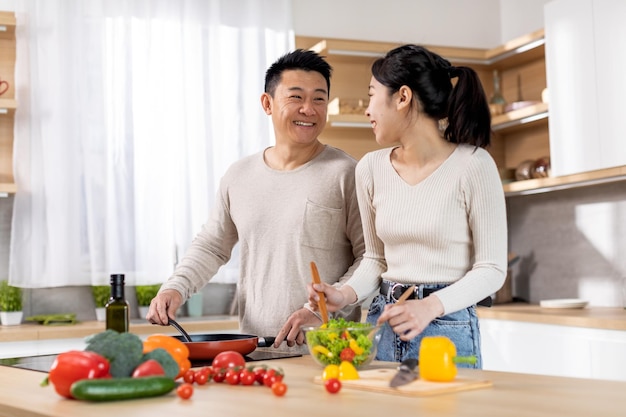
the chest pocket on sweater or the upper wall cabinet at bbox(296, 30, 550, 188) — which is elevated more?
the upper wall cabinet at bbox(296, 30, 550, 188)

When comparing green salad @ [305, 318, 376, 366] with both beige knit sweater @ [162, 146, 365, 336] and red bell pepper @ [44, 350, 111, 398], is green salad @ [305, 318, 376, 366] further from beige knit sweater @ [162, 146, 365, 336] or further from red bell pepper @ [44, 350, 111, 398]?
beige knit sweater @ [162, 146, 365, 336]

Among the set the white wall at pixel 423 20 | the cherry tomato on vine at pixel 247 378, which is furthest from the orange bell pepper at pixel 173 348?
the white wall at pixel 423 20

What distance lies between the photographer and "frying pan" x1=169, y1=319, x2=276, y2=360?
2203 millimetres

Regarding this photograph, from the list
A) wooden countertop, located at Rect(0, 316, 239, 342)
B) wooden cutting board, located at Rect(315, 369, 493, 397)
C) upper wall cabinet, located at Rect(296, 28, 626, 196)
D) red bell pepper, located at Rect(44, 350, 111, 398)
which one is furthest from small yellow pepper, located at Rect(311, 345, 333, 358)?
upper wall cabinet, located at Rect(296, 28, 626, 196)

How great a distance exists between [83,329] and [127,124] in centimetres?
111

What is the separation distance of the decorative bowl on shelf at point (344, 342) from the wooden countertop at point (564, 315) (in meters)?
2.01

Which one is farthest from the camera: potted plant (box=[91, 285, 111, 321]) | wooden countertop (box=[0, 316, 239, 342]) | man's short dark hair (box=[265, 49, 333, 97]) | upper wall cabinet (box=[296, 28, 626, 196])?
upper wall cabinet (box=[296, 28, 626, 196])

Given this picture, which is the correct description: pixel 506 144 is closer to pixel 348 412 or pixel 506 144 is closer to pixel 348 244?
pixel 348 244

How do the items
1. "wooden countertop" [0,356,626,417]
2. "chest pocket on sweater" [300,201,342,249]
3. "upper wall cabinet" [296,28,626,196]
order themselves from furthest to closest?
1. "upper wall cabinet" [296,28,626,196]
2. "chest pocket on sweater" [300,201,342,249]
3. "wooden countertop" [0,356,626,417]

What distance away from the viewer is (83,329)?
403 cm

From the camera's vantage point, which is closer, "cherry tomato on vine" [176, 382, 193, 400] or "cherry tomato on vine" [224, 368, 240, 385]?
"cherry tomato on vine" [176, 382, 193, 400]

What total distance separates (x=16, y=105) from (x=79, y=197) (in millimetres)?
535

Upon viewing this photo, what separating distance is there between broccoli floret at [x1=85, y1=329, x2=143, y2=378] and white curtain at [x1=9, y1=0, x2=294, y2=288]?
277 centimetres

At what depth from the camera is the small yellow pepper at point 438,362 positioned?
1705 mm
